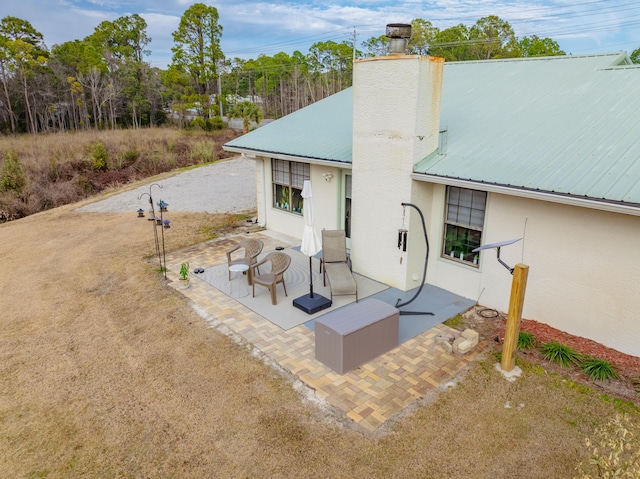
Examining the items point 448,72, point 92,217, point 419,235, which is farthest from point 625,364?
point 92,217

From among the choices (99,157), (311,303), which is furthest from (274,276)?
(99,157)

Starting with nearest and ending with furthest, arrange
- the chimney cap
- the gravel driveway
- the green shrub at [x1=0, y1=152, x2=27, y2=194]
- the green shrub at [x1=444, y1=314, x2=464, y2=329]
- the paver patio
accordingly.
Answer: the paver patio, the green shrub at [x1=444, y1=314, x2=464, y2=329], the chimney cap, the gravel driveway, the green shrub at [x1=0, y1=152, x2=27, y2=194]

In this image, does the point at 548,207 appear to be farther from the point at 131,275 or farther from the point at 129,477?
the point at 131,275

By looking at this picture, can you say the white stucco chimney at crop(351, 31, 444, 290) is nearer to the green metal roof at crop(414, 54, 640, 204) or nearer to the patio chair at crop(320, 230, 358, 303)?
the patio chair at crop(320, 230, 358, 303)

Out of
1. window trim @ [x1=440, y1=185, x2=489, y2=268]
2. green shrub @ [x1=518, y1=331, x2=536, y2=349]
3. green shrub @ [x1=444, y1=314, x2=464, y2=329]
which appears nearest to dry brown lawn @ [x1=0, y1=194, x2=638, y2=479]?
green shrub @ [x1=518, y1=331, x2=536, y2=349]

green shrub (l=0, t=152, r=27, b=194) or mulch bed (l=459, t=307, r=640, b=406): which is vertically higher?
green shrub (l=0, t=152, r=27, b=194)

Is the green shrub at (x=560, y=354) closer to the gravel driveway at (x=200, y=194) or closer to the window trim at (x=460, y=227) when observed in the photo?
the window trim at (x=460, y=227)
